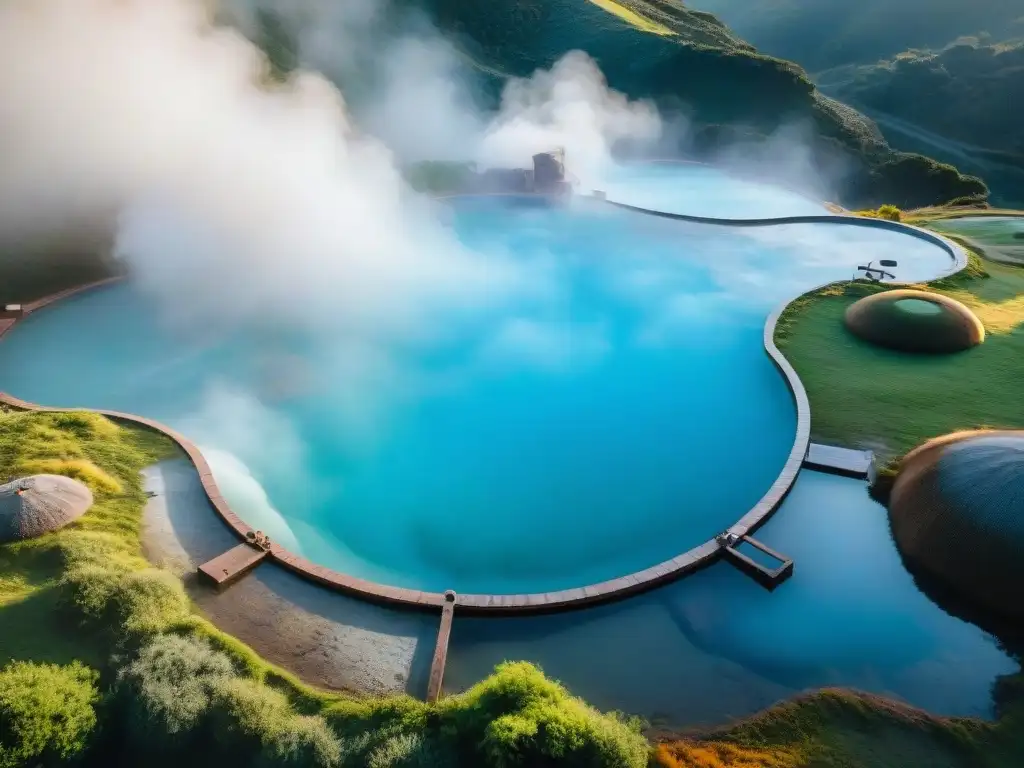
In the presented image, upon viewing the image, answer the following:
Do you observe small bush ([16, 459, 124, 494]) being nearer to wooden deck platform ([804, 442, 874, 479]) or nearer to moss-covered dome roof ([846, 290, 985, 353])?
wooden deck platform ([804, 442, 874, 479])

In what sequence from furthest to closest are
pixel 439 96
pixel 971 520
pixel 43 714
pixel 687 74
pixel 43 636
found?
pixel 687 74 → pixel 439 96 → pixel 971 520 → pixel 43 636 → pixel 43 714

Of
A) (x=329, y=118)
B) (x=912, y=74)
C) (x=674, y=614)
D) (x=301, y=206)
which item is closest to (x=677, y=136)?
(x=329, y=118)

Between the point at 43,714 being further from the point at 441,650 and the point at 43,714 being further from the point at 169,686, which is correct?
the point at 441,650

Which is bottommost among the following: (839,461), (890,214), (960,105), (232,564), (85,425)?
(85,425)

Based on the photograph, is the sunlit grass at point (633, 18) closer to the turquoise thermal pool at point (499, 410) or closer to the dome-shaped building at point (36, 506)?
the turquoise thermal pool at point (499, 410)

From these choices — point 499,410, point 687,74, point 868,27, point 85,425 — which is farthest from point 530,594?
point 868,27

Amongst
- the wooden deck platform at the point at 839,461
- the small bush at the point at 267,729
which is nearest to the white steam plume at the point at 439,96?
the wooden deck platform at the point at 839,461

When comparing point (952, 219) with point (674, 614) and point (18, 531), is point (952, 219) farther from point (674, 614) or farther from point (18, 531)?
point (18, 531)
